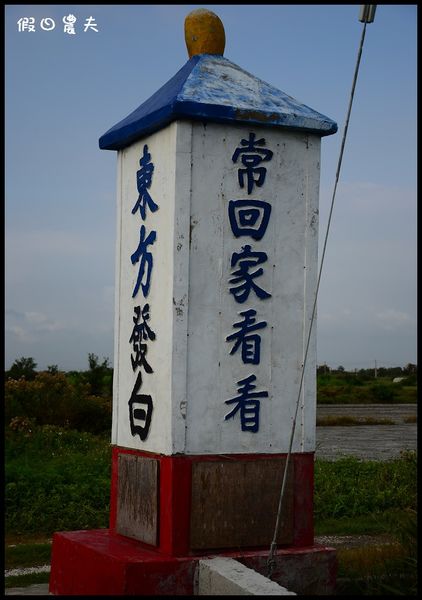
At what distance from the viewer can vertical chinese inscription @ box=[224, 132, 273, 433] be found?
241 inches

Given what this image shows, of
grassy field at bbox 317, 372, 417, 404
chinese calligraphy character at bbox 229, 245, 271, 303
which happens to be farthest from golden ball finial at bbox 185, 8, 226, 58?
grassy field at bbox 317, 372, 417, 404

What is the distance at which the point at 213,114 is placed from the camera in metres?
6.04

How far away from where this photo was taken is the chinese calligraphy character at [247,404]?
610 centimetres

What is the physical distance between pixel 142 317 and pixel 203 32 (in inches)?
84.6

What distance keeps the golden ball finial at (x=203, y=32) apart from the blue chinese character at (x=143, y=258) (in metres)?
1.42

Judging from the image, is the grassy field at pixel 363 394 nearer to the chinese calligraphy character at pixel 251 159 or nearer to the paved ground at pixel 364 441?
the paved ground at pixel 364 441

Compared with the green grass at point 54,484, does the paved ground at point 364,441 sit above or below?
below

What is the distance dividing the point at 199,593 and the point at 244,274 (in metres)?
2.07

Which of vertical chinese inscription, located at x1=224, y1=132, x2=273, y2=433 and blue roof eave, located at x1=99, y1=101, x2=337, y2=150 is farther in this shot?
vertical chinese inscription, located at x1=224, y1=132, x2=273, y2=433

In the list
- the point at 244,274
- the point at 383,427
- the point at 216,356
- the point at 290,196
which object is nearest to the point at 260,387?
the point at 216,356

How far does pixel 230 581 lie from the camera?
212 inches

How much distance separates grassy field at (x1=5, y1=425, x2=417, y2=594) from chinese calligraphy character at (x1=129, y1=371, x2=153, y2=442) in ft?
6.26

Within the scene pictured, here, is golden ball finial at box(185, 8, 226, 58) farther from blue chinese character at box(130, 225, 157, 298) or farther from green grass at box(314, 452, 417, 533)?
green grass at box(314, 452, 417, 533)

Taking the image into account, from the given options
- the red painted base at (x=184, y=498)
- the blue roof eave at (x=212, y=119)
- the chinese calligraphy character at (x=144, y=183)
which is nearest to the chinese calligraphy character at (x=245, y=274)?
the chinese calligraphy character at (x=144, y=183)
